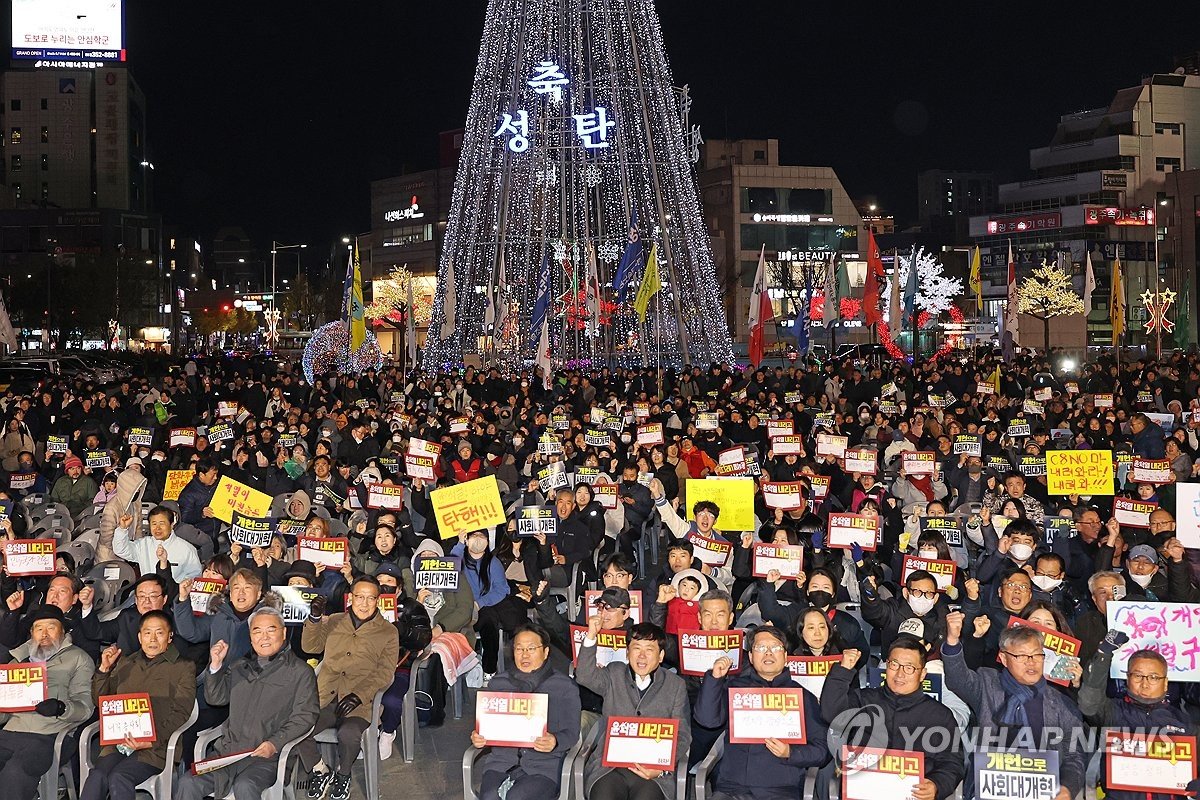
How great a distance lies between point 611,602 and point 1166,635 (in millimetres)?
3227

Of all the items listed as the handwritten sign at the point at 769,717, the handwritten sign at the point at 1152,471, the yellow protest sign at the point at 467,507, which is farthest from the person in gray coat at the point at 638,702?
the handwritten sign at the point at 1152,471

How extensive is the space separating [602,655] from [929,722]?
2118mm

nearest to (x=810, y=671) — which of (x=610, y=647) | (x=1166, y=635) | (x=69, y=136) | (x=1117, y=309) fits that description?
(x=610, y=647)

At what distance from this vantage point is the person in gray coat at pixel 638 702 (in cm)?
682

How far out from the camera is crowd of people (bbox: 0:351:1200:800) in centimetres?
694

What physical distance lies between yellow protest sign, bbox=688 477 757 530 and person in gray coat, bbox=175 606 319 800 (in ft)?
15.9

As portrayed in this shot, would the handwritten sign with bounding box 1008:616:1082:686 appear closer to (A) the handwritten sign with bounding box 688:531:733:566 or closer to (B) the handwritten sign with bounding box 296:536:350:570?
(A) the handwritten sign with bounding box 688:531:733:566

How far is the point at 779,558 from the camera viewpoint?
9.45 m

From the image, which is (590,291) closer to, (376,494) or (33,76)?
(376,494)

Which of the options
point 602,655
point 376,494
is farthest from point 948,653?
point 376,494

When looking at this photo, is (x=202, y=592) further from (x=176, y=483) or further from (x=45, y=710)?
(x=176, y=483)

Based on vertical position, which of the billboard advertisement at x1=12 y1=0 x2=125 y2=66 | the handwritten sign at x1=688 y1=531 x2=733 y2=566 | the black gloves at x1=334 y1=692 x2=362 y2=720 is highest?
the billboard advertisement at x1=12 y1=0 x2=125 y2=66

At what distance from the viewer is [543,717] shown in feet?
23.2

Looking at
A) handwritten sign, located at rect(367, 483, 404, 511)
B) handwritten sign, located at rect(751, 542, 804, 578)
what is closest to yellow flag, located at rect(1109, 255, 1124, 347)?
handwritten sign, located at rect(367, 483, 404, 511)
